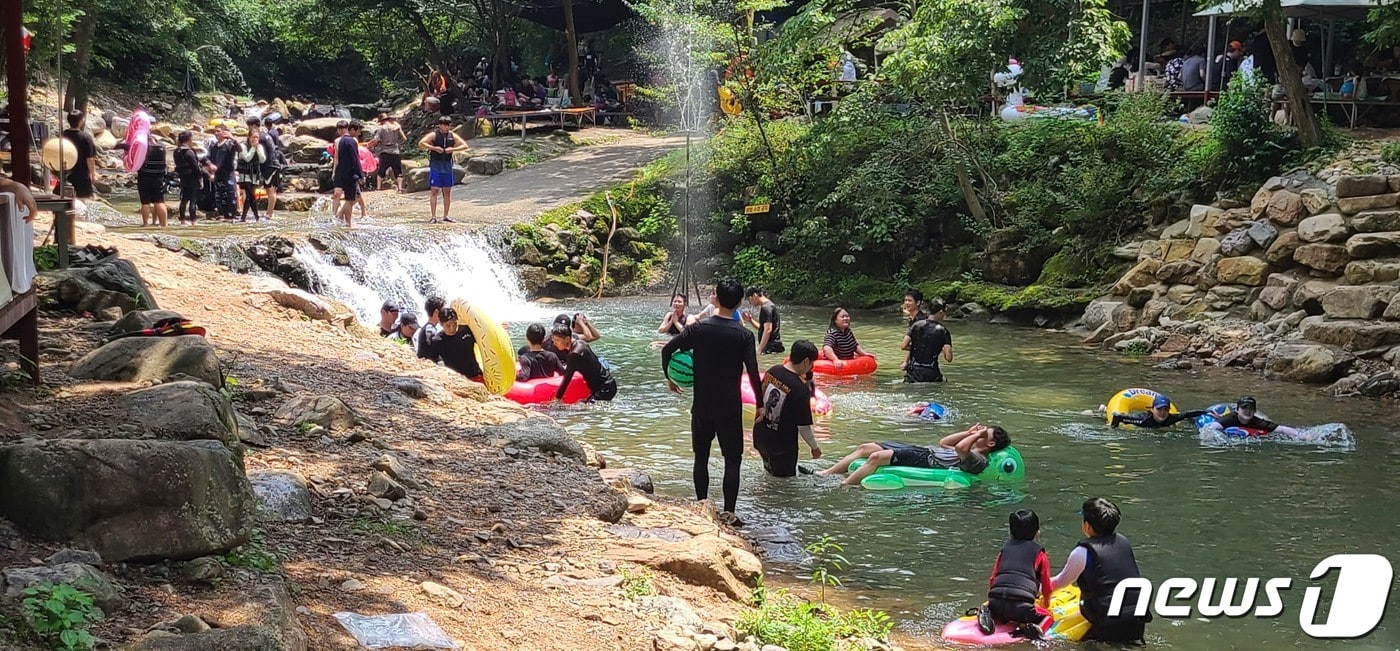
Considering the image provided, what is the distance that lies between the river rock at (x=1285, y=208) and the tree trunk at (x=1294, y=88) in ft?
4.04

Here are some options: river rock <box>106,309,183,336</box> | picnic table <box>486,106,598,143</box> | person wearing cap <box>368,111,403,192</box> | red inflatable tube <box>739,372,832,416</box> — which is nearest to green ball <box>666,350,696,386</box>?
red inflatable tube <box>739,372,832,416</box>

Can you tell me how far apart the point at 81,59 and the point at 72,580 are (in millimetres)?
28888

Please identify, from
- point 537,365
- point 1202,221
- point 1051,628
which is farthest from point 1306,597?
point 1202,221

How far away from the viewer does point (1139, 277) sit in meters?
18.5

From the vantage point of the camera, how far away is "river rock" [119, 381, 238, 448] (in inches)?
235

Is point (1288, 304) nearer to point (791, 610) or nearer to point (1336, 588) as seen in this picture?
point (1336, 588)

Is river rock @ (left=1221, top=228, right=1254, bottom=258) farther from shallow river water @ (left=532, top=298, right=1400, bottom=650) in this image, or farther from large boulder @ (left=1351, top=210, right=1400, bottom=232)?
shallow river water @ (left=532, top=298, right=1400, bottom=650)

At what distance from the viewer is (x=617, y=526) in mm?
7457

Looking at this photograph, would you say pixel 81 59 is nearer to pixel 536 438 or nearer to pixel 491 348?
pixel 491 348

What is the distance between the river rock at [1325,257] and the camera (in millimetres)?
16031

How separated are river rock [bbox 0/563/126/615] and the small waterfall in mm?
13283

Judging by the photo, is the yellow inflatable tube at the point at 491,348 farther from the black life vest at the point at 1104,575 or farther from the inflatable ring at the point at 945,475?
the black life vest at the point at 1104,575

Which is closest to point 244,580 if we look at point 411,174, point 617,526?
point 617,526

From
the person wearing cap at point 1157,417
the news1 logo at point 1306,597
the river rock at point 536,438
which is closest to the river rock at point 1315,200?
the person wearing cap at point 1157,417
